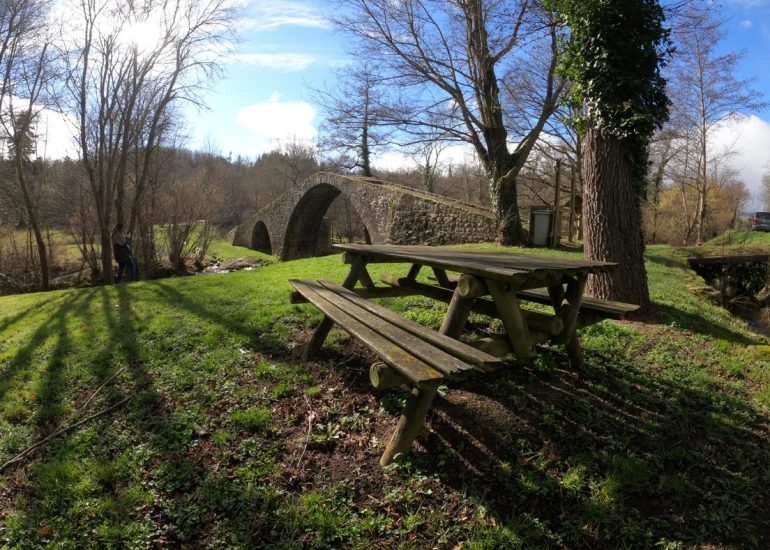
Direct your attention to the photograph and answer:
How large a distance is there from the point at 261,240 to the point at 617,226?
2920 centimetres

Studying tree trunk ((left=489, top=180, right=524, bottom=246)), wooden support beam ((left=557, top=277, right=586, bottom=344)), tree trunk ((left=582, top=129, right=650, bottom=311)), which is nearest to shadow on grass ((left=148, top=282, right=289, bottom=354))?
wooden support beam ((left=557, top=277, right=586, bottom=344))

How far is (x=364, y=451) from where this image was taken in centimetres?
276

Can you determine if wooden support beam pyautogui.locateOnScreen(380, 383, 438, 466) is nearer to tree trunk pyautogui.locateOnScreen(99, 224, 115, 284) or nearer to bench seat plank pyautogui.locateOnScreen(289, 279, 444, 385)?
bench seat plank pyautogui.locateOnScreen(289, 279, 444, 385)

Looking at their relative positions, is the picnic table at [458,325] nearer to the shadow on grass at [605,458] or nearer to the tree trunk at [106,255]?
the shadow on grass at [605,458]

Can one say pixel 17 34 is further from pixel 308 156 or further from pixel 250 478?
pixel 308 156

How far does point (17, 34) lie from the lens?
13.3 metres

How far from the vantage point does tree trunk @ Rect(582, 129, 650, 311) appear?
5.46m

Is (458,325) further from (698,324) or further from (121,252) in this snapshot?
(121,252)

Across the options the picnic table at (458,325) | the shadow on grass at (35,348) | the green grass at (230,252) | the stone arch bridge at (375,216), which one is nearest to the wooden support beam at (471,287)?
the picnic table at (458,325)

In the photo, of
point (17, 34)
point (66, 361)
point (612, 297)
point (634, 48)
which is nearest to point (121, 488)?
point (66, 361)

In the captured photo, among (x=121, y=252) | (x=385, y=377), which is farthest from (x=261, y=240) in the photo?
(x=385, y=377)

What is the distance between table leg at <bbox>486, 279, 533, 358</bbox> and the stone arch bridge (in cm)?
1153

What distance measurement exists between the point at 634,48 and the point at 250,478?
21.6 feet

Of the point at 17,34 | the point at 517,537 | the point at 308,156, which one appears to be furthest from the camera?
the point at 308,156
